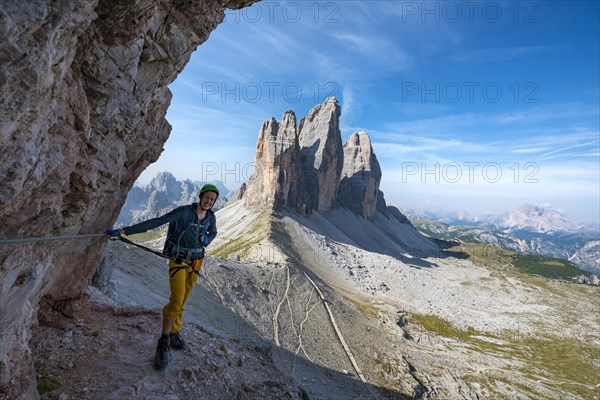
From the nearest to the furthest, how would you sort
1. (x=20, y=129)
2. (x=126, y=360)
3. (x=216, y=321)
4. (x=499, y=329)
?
(x=20, y=129)
(x=126, y=360)
(x=216, y=321)
(x=499, y=329)

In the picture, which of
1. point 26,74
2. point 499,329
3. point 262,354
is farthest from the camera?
point 499,329

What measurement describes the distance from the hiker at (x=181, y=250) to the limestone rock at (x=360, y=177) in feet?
444

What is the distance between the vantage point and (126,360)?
945 centimetres

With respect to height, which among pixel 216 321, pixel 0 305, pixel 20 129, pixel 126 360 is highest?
pixel 20 129

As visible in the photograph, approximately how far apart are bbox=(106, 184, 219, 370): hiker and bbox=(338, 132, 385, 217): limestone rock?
13526 centimetres

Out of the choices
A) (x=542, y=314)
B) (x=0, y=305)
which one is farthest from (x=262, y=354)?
(x=542, y=314)

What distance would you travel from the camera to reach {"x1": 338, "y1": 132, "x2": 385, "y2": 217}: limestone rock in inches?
5930

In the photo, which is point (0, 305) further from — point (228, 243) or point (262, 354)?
point (228, 243)

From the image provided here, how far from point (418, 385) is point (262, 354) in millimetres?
22649

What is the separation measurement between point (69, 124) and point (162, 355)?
6.90m

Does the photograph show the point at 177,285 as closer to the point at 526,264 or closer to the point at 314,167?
the point at 314,167

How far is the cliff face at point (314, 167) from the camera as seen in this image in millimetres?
103062

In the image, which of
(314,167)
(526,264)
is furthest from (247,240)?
(526,264)

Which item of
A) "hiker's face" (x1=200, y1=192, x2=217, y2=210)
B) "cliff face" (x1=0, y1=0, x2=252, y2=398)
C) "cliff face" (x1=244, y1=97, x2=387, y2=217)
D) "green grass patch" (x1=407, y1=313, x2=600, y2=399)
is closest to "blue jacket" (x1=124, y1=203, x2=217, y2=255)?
"hiker's face" (x1=200, y1=192, x2=217, y2=210)
